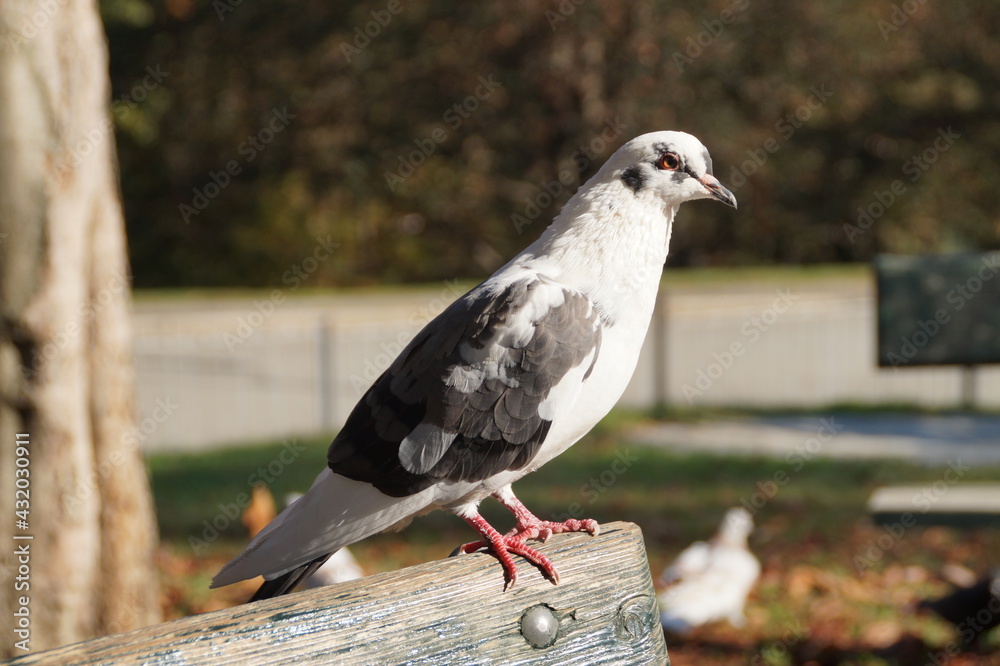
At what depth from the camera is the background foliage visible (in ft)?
52.3

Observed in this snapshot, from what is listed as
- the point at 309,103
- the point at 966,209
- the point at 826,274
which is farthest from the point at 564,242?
the point at 966,209

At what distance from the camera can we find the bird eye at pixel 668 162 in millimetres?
2338

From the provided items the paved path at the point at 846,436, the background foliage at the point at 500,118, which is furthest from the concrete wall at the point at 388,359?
the background foliage at the point at 500,118

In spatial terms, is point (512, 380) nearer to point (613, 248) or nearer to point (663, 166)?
point (613, 248)

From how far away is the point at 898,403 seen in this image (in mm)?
A: 10828

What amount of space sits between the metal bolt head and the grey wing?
0.47m

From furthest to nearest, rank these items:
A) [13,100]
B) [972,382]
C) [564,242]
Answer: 1. [972,382]
2. [13,100]
3. [564,242]

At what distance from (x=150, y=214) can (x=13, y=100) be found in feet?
53.8

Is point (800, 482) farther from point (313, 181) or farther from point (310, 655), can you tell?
point (313, 181)

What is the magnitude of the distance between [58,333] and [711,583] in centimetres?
291

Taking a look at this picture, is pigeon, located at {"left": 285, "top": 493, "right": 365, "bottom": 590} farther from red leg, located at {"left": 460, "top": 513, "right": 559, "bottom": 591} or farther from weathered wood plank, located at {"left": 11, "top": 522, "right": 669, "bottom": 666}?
weathered wood plank, located at {"left": 11, "top": 522, "right": 669, "bottom": 666}

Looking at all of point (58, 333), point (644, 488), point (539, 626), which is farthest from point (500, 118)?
point (539, 626)

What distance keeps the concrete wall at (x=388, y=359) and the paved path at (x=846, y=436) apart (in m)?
0.71

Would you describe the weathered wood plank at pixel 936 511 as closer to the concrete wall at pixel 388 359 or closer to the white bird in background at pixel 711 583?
the white bird in background at pixel 711 583
